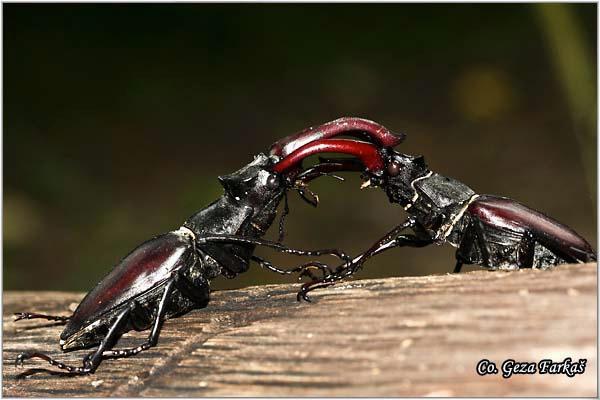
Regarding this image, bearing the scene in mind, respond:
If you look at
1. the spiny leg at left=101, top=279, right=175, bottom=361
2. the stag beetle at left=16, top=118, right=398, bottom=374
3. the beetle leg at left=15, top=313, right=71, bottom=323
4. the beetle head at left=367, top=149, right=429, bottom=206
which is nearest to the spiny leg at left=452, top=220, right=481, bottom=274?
the beetle head at left=367, top=149, right=429, bottom=206

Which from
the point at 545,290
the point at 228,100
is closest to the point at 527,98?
the point at 228,100

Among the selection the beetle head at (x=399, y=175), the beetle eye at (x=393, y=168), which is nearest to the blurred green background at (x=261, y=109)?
the beetle head at (x=399, y=175)

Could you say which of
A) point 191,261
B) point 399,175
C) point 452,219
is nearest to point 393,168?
point 399,175

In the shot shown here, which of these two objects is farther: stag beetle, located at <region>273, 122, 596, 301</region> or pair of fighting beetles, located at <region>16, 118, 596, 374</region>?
stag beetle, located at <region>273, 122, 596, 301</region>

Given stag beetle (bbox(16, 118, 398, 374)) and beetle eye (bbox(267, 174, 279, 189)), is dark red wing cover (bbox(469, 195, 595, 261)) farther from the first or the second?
beetle eye (bbox(267, 174, 279, 189))

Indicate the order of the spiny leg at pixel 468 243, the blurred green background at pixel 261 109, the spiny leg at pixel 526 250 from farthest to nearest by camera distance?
1. the blurred green background at pixel 261 109
2. the spiny leg at pixel 468 243
3. the spiny leg at pixel 526 250

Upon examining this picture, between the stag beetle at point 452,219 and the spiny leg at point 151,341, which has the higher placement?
the stag beetle at point 452,219

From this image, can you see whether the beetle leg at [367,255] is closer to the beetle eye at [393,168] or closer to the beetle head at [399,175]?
the beetle head at [399,175]
